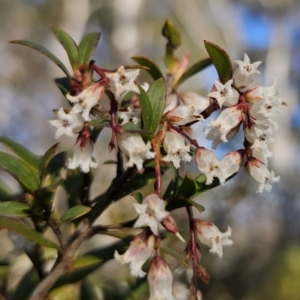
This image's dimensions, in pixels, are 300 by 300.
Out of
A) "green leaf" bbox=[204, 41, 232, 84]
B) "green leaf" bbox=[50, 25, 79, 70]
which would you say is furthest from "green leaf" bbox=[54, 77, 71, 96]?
"green leaf" bbox=[204, 41, 232, 84]

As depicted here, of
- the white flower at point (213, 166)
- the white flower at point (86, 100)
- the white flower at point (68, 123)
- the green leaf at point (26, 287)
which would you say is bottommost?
the green leaf at point (26, 287)

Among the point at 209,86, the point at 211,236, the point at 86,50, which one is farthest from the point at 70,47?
the point at 209,86

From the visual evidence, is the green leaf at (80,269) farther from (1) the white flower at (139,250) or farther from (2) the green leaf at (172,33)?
(2) the green leaf at (172,33)

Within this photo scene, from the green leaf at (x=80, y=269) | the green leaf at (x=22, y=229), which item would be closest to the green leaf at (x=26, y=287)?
the green leaf at (x=80, y=269)

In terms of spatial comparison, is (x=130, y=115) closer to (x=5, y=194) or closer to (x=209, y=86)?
(x=5, y=194)

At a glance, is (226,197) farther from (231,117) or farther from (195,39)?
(195,39)
